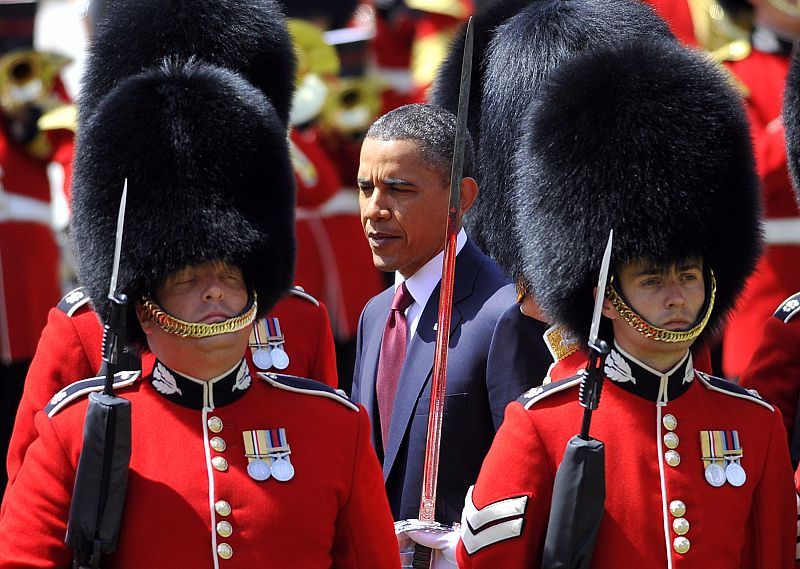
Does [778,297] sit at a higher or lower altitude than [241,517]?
lower

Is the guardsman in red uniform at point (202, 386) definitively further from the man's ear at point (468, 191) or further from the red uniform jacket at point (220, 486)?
the man's ear at point (468, 191)

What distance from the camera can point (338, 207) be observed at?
289 inches

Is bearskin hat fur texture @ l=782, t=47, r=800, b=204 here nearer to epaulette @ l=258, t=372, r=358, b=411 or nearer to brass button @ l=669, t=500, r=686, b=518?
brass button @ l=669, t=500, r=686, b=518

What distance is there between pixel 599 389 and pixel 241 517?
0.64m

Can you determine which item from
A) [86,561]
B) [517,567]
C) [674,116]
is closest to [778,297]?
[674,116]

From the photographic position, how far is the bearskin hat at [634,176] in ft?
10.2

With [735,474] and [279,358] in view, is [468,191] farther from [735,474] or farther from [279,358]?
[735,474]

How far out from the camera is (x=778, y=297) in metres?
5.36

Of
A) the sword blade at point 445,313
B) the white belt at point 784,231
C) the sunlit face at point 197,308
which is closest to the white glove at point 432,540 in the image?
the sword blade at point 445,313

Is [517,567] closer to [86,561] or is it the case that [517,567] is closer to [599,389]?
[599,389]

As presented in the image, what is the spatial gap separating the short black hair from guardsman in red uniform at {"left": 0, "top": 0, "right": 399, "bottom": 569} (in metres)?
0.69

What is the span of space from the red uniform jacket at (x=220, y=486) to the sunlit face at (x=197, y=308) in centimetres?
5

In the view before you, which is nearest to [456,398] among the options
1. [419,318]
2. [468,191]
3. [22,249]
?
[419,318]

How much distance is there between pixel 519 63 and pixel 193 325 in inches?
49.7
